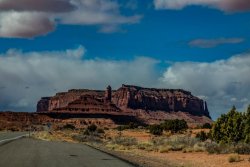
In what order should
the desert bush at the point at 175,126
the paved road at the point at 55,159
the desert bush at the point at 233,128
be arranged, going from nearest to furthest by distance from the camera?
the paved road at the point at 55,159, the desert bush at the point at 233,128, the desert bush at the point at 175,126

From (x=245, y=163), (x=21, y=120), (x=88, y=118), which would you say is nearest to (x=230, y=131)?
(x=245, y=163)

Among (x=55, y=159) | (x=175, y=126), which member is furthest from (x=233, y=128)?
(x=175, y=126)

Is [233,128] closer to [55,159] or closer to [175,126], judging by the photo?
[55,159]

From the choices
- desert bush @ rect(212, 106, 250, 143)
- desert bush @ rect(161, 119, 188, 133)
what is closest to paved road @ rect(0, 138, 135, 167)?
desert bush @ rect(212, 106, 250, 143)

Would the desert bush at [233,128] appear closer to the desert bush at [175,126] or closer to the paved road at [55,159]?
the paved road at [55,159]

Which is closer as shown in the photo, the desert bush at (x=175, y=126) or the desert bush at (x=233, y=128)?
the desert bush at (x=233, y=128)

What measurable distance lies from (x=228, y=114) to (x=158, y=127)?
40.9m

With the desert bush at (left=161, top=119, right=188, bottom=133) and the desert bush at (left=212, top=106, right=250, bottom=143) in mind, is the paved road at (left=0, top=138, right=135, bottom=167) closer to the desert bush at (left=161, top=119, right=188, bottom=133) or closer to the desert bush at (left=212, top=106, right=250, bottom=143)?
the desert bush at (left=212, top=106, right=250, bottom=143)

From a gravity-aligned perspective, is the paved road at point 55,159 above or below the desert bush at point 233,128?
below

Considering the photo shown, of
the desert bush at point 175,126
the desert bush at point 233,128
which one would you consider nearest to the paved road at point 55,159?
the desert bush at point 233,128

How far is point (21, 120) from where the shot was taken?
17412cm

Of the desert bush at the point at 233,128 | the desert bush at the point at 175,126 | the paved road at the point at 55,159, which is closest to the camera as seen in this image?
the paved road at the point at 55,159

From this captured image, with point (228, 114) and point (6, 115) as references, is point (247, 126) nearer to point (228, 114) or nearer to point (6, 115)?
point (228, 114)

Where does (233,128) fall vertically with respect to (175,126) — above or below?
below
